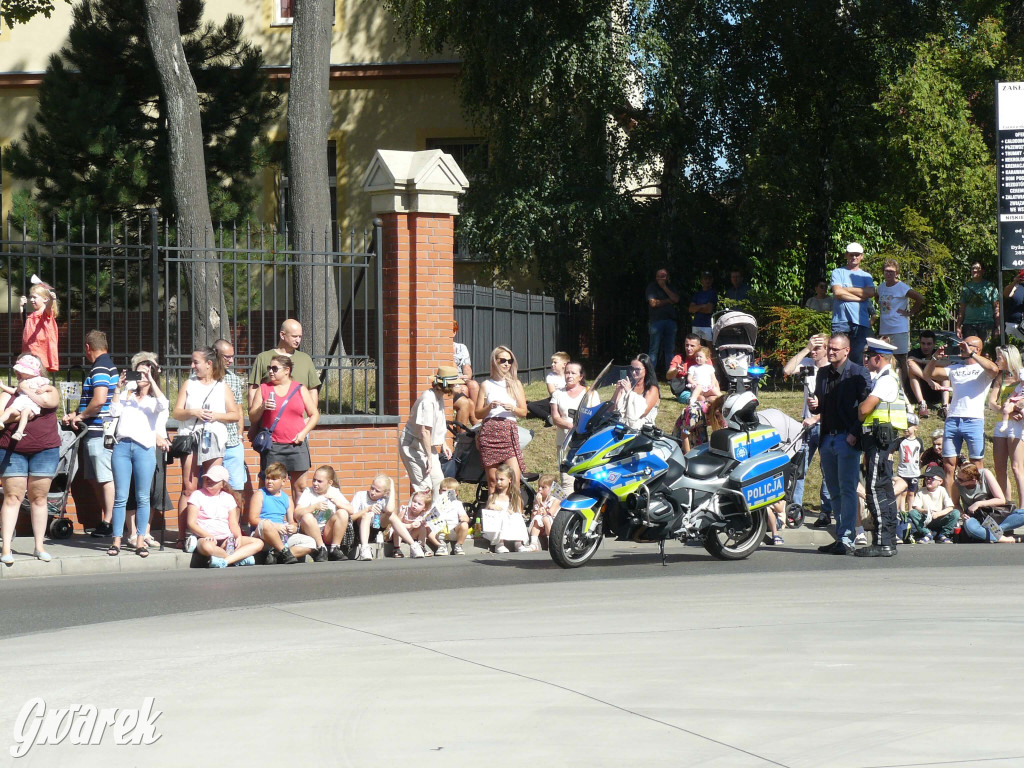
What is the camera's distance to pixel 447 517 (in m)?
13.0

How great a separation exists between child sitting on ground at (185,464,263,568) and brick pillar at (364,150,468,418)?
135 inches

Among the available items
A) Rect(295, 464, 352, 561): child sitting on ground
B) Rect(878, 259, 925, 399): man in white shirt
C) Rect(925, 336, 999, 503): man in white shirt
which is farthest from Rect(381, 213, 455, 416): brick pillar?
Rect(878, 259, 925, 399): man in white shirt

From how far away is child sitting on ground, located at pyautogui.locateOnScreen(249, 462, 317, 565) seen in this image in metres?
12.5

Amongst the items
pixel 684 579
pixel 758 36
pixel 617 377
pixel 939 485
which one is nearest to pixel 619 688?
pixel 684 579

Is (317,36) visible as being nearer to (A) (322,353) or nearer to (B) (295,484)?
(A) (322,353)

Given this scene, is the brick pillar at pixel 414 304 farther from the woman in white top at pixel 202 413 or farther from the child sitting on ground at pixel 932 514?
the child sitting on ground at pixel 932 514

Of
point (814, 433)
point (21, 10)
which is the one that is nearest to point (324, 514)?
point (814, 433)

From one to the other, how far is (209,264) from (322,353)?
167 cm

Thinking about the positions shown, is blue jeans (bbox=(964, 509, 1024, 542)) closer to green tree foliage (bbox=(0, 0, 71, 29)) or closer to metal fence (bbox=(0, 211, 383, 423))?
metal fence (bbox=(0, 211, 383, 423))

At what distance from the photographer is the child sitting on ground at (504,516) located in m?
13.2

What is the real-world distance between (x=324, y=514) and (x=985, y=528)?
6.43 meters

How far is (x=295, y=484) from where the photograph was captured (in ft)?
44.4

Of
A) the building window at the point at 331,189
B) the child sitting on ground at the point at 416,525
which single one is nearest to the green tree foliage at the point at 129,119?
the building window at the point at 331,189

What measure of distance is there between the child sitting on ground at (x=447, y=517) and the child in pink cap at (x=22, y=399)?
3.61 meters
